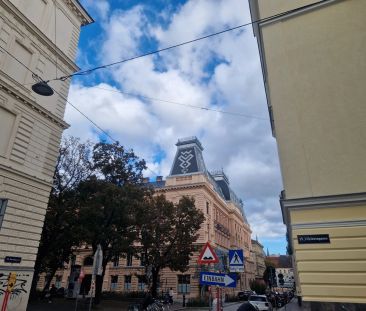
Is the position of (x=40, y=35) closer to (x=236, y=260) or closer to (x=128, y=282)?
(x=236, y=260)

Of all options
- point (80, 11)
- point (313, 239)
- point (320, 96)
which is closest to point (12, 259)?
point (313, 239)

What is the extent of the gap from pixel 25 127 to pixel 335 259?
15.5 meters

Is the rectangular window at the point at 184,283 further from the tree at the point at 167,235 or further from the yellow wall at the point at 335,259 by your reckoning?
the yellow wall at the point at 335,259

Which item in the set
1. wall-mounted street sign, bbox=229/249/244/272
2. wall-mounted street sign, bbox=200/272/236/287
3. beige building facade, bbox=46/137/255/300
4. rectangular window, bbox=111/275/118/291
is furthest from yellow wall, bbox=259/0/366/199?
rectangular window, bbox=111/275/118/291

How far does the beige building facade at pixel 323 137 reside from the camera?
8227 millimetres

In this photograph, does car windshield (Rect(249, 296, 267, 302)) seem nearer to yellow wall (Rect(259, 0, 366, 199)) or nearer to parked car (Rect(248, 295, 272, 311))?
parked car (Rect(248, 295, 272, 311))

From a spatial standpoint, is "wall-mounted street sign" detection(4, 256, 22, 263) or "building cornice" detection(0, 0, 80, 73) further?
"building cornice" detection(0, 0, 80, 73)

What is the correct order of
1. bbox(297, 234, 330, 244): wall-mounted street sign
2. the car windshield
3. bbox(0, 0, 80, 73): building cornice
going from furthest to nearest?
the car windshield, bbox(0, 0, 80, 73): building cornice, bbox(297, 234, 330, 244): wall-mounted street sign

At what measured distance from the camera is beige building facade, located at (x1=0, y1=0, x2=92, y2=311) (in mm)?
14898

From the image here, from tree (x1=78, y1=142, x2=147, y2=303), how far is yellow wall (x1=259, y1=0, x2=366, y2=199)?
16750 mm

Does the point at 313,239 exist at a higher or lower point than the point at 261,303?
higher

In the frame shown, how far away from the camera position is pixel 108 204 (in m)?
24.7

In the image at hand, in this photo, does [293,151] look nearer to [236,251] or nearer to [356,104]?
[356,104]

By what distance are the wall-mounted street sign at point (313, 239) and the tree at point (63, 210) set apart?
19107mm
